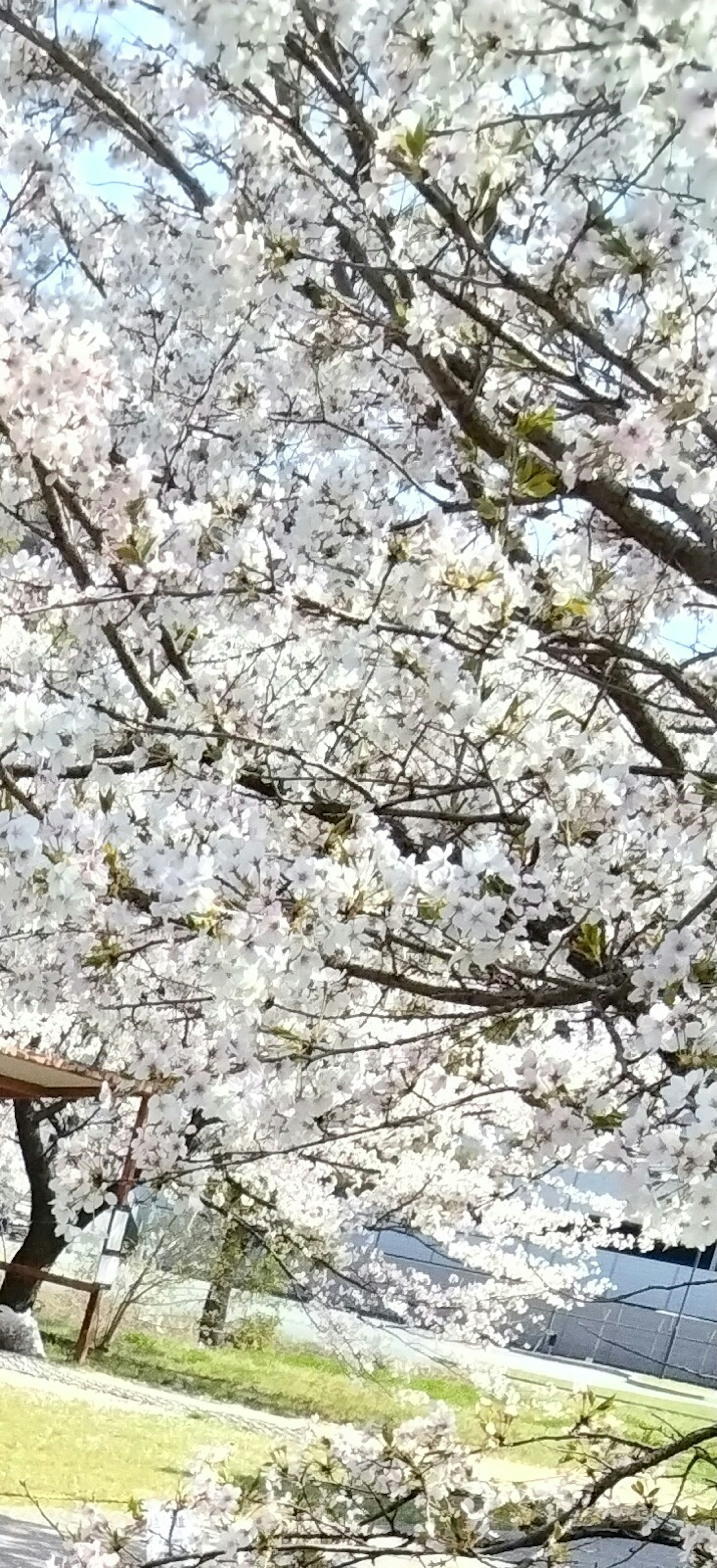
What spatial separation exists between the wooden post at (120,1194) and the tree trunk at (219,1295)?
2.49 ft

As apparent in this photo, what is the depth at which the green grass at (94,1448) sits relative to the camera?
18.4 feet

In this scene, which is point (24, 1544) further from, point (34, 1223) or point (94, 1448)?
point (34, 1223)

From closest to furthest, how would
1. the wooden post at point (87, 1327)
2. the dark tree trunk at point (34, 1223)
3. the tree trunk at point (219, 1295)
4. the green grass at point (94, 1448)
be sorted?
the green grass at point (94, 1448), the wooden post at point (87, 1327), the dark tree trunk at point (34, 1223), the tree trunk at point (219, 1295)

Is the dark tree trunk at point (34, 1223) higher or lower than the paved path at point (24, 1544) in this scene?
higher

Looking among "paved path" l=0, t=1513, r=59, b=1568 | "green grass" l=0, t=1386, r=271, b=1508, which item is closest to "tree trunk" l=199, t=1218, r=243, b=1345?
"green grass" l=0, t=1386, r=271, b=1508

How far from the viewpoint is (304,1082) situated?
226cm

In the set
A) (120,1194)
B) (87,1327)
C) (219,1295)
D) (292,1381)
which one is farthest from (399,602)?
(219,1295)

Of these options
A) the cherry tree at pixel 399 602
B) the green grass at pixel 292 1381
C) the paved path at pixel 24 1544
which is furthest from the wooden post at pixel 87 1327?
the cherry tree at pixel 399 602

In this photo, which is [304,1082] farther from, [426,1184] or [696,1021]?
[426,1184]

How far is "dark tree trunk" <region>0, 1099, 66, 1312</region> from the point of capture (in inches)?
337

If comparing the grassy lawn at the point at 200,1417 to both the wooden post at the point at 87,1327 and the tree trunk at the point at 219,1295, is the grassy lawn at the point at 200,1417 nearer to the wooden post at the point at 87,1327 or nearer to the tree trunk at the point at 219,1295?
the tree trunk at the point at 219,1295

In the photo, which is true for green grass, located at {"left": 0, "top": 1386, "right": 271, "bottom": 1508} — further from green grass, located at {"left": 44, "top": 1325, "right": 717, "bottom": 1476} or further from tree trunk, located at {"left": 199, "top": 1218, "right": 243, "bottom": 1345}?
tree trunk, located at {"left": 199, "top": 1218, "right": 243, "bottom": 1345}

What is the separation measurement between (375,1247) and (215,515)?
9.13m

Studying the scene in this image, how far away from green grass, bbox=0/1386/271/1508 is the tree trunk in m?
1.28
